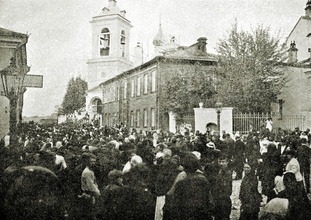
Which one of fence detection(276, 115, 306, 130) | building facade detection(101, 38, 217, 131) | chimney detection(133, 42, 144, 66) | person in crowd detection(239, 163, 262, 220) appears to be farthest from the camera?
chimney detection(133, 42, 144, 66)

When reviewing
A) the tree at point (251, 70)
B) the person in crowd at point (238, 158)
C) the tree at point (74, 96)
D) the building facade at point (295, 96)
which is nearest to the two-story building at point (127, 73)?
the tree at point (251, 70)

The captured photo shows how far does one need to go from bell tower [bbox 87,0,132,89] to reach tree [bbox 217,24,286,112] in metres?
20.9

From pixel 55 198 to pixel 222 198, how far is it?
3034 millimetres

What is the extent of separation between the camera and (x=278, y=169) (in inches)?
394

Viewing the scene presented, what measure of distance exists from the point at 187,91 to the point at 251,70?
5.14m

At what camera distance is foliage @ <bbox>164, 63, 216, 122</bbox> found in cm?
2733

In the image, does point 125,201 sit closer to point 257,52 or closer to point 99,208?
point 99,208

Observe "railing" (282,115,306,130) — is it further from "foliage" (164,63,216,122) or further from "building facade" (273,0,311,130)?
"foliage" (164,63,216,122)

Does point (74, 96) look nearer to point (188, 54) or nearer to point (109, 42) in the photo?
point (109, 42)

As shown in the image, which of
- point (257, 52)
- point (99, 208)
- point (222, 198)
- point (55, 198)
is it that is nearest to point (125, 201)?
point (99, 208)

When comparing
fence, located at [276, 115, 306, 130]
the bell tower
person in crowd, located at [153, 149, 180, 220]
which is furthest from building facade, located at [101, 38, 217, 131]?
person in crowd, located at [153, 149, 180, 220]

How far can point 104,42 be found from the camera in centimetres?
4916

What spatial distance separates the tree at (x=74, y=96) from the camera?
209 ft

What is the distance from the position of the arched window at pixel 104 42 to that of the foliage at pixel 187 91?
21416 millimetres
